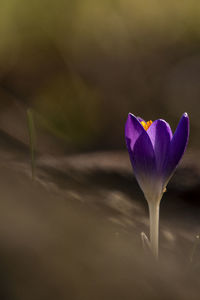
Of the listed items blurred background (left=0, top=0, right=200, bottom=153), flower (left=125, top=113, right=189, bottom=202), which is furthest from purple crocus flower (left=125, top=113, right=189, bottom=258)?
blurred background (left=0, top=0, right=200, bottom=153)

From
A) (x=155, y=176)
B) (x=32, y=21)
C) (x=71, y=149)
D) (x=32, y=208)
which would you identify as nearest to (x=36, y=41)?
(x=32, y=21)

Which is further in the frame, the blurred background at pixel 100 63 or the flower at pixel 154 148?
the blurred background at pixel 100 63

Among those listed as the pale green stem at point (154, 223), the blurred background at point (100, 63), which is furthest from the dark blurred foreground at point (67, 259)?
the blurred background at point (100, 63)

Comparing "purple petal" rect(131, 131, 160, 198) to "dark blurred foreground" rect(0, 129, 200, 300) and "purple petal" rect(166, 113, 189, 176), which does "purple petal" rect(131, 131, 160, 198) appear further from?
"dark blurred foreground" rect(0, 129, 200, 300)

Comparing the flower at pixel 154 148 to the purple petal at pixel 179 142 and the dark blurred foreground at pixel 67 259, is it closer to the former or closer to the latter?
the purple petal at pixel 179 142

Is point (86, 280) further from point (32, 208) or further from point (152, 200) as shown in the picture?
point (152, 200)

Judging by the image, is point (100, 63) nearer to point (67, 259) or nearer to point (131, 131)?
point (131, 131)

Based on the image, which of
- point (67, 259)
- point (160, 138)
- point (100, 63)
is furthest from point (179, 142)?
point (100, 63)
